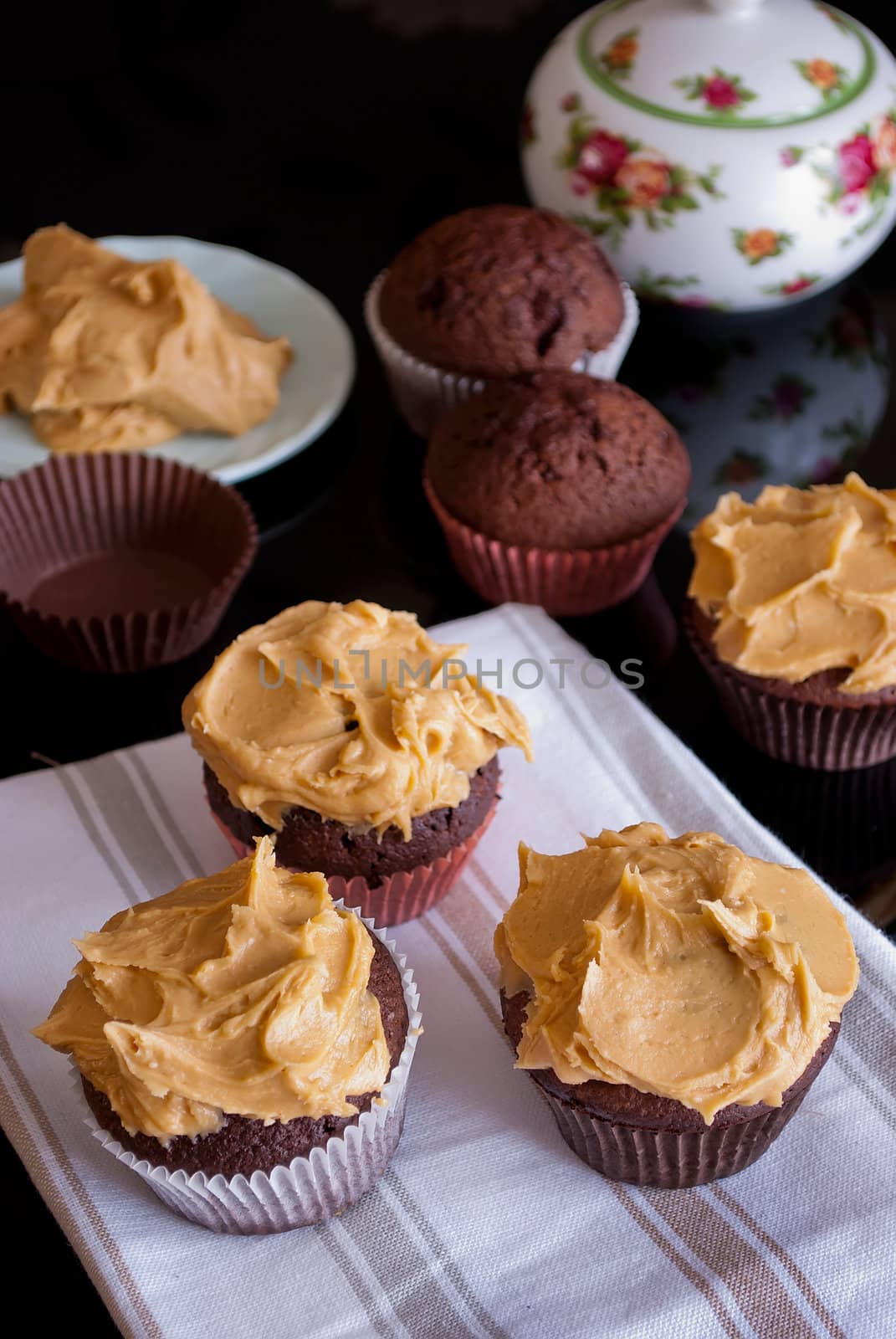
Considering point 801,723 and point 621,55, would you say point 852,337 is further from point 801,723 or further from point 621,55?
point 801,723

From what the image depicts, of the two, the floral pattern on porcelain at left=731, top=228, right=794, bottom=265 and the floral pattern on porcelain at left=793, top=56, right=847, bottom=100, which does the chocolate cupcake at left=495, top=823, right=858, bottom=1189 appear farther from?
the floral pattern on porcelain at left=793, top=56, right=847, bottom=100

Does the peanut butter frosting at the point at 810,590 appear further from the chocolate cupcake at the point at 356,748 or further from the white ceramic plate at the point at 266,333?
the white ceramic plate at the point at 266,333

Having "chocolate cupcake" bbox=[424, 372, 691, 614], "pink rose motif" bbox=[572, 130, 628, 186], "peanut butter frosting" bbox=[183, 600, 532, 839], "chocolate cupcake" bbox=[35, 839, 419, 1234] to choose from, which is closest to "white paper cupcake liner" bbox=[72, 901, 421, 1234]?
"chocolate cupcake" bbox=[35, 839, 419, 1234]

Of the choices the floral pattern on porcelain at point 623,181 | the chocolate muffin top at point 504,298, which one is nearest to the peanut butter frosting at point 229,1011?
the chocolate muffin top at point 504,298

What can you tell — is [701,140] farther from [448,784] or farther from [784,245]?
[448,784]

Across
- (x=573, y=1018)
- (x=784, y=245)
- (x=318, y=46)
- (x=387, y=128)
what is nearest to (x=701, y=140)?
(x=784, y=245)
